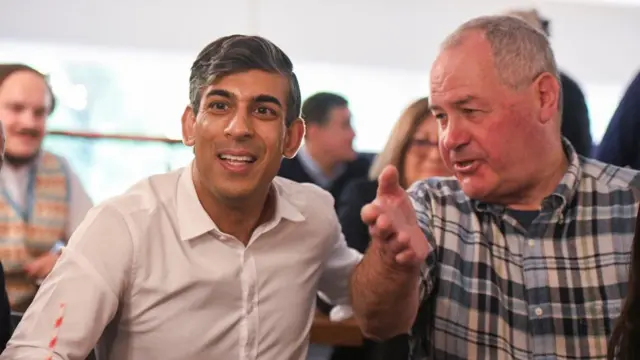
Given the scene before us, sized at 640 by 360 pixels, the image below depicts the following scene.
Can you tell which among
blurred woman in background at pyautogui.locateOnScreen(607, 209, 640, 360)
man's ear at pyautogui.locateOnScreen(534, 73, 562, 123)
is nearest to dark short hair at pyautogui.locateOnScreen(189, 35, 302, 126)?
man's ear at pyautogui.locateOnScreen(534, 73, 562, 123)

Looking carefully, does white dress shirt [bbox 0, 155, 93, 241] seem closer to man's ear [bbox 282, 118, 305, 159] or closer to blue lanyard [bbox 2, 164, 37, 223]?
blue lanyard [bbox 2, 164, 37, 223]

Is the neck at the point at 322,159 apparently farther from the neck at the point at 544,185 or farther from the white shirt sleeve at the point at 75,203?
the neck at the point at 544,185

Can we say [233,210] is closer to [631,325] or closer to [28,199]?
[631,325]

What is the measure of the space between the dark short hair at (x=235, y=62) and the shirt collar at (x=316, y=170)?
2.22 meters

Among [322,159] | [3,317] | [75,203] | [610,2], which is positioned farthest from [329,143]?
[610,2]

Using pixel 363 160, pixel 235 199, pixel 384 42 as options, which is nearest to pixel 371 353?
pixel 235 199

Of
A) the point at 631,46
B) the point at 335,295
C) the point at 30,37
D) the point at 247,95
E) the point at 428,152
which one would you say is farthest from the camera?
the point at 631,46

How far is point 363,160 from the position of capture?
387 cm

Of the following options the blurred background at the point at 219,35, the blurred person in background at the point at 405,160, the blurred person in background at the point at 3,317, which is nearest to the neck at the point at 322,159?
the blurred person in background at the point at 405,160

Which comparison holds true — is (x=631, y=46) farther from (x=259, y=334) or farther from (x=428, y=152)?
(x=259, y=334)

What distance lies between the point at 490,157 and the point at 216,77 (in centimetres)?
52

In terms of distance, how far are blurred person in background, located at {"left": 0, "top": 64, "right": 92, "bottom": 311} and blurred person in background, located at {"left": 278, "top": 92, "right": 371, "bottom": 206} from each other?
5.07 ft

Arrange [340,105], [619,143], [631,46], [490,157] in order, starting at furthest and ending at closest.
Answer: [631,46] < [340,105] < [619,143] < [490,157]

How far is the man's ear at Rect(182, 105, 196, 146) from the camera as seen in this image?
1318mm
